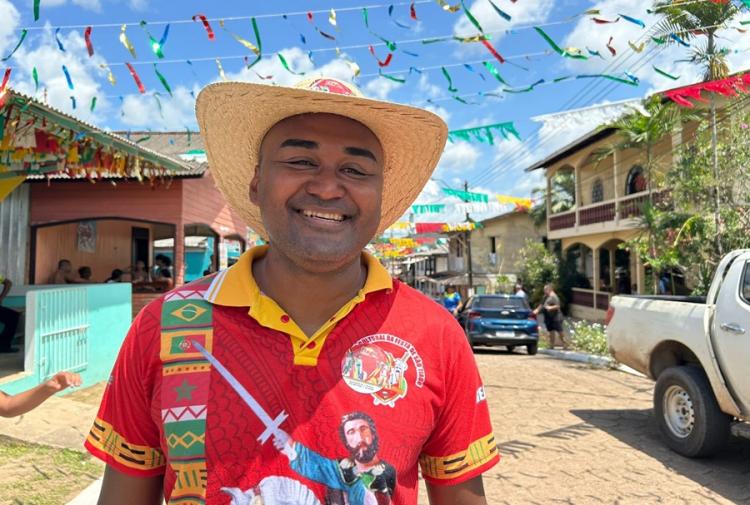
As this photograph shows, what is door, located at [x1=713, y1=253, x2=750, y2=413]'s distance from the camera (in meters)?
4.51

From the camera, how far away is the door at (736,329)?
4.51 m

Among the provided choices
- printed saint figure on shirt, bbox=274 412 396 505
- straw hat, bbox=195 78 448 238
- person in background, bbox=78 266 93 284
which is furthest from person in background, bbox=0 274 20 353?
printed saint figure on shirt, bbox=274 412 396 505

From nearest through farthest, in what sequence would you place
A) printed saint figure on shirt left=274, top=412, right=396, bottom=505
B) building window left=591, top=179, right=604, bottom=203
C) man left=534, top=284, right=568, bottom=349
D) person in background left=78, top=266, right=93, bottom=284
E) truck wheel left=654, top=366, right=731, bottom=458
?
1. printed saint figure on shirt left=274, top=412, right=396, bottom=505
2. truck wheel left=654, top=366, right=731, bottom=458
3. person in background left=78, top=266, right=93, bottom=284
4. man left=534, top=284, right=568, bottom=349
5. building window left=591, top=179, right=604, bottom=203

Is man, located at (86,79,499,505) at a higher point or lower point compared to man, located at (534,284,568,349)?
higher

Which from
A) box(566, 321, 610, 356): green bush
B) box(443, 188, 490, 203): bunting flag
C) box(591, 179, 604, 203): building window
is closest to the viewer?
box(566, 321, 610, 356): green bush

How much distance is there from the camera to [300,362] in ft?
4.61

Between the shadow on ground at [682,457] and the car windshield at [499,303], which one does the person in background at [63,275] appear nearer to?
the car windshield at [499,303]

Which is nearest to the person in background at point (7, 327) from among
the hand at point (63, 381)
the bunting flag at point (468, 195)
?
the hand at point (63, 381)

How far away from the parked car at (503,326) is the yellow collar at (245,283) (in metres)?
11.3

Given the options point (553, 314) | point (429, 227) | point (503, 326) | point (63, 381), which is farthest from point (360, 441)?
point (429, 227)

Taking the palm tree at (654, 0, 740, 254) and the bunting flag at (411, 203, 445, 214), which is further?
the bunting flag at (411, 203, 445, 214)

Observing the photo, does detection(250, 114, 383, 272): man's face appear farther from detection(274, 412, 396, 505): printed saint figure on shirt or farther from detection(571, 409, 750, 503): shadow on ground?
detection(571, 409, 750, 503): shadow on ground

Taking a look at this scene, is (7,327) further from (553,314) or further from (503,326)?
(553,314)

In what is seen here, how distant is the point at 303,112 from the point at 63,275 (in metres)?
11.4
